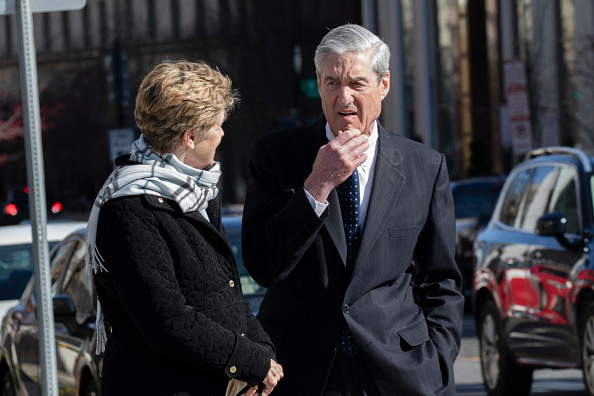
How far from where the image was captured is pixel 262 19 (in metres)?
48.3

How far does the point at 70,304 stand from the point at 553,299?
3.44 m

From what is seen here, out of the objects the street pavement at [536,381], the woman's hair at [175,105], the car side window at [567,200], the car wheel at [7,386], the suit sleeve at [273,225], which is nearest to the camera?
the woman's hair at [175,105]

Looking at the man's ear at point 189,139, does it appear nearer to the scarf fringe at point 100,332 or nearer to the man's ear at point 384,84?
the scarf fringe at point 100,332

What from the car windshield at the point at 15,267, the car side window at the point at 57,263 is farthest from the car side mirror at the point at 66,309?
the car windshield at the point at 15,267

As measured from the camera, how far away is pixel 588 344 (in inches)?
333

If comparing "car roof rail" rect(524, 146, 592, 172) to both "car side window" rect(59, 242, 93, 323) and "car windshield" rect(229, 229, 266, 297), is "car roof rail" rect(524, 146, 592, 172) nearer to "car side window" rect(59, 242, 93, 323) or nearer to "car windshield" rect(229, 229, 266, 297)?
"car windshield" rect(229, 229, 266, 297)

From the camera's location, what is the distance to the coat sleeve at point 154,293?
10.9 ft

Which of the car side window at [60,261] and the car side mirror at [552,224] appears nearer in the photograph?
the car side window at [60,261]

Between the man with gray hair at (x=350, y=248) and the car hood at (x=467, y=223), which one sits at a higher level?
the man with gray hair at (x=350, y=248)

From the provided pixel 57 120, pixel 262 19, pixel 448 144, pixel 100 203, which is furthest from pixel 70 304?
pixel 57 120

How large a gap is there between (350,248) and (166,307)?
0.77 metres

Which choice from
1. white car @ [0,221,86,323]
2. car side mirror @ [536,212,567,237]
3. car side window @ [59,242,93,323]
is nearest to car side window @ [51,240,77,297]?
car side window @ [59,242,93,323]

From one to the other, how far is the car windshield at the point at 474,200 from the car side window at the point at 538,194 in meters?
7.58

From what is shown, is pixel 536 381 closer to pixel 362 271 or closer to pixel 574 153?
pixel 574 153
